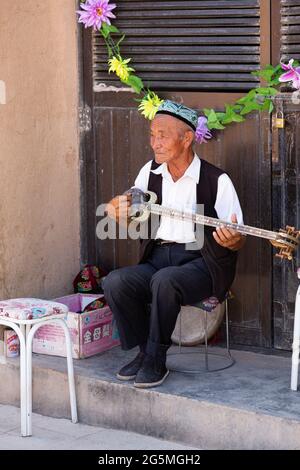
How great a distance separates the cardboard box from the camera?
224 inches

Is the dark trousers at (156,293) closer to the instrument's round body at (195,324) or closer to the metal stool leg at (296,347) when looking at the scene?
the instrument's round body at (195,324)

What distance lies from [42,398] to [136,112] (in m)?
1.76

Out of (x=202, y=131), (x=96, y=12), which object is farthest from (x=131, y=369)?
(x=96, y=12)

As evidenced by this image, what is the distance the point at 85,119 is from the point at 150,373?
1846 mm

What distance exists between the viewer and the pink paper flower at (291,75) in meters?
5.27

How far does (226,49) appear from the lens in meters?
5.66

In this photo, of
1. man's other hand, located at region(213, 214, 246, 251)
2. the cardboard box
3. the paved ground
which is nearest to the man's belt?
man's other hand, located at region(213, 214, 246, 251)

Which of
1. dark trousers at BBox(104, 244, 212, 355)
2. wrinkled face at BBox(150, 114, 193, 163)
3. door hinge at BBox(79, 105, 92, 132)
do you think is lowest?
dark trousers at BBox(104, 244, 212, 355)

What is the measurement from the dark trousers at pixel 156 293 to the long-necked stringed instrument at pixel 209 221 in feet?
0.88

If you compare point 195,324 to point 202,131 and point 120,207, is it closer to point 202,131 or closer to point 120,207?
point 120,207

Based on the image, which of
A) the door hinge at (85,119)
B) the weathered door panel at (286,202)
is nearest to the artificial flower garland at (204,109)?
the weathered door panel at (286,202)

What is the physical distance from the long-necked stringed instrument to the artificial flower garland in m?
0.59

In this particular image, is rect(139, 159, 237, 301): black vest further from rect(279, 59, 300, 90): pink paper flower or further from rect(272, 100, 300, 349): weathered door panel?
rect(279, 59, 300, 90): pink paper flower
